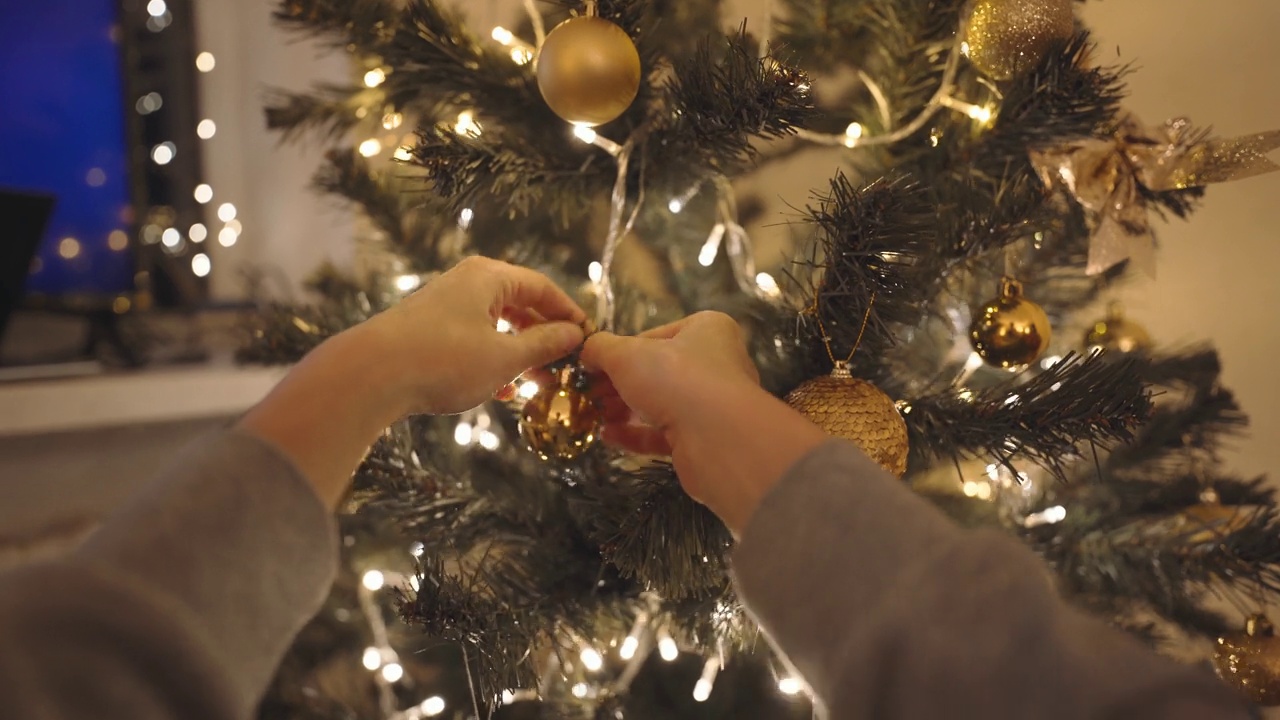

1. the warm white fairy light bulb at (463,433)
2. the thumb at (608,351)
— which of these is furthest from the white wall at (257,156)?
the thumb at (608,351)

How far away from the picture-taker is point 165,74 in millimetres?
1280

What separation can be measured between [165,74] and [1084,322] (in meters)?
1.41

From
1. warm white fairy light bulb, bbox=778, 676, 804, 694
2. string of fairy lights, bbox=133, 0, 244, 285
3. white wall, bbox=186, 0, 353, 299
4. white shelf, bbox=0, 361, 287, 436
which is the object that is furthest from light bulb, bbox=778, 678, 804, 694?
string of fairy lights, bbox=133, 0, 244, 285

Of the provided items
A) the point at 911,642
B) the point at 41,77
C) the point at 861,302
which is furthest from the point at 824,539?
the point at 41,77

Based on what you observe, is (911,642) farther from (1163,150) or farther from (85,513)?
(85,513)

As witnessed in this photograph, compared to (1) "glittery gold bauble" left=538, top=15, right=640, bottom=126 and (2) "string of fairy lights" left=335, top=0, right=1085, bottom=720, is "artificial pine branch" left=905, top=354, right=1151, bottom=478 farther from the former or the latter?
(1) "glittery gold bauble" left=538, top=15, right=640, bottom=126

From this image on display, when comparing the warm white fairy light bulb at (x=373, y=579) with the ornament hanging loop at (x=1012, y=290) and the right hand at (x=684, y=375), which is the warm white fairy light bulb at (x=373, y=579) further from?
the ornament hanging loop at (x=1012, y=290)

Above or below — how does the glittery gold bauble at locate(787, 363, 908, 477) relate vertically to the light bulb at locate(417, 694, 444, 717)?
above

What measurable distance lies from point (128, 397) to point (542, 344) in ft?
2.57

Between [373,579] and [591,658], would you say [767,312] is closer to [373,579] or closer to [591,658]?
[591,658]

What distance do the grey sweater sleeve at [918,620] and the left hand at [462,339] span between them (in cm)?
19

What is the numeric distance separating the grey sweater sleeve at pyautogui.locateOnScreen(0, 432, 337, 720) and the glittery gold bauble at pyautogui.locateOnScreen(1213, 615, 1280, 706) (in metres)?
0.67

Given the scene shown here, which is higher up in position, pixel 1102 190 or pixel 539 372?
pixel 1102 190

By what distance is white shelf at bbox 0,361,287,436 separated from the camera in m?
0.93
